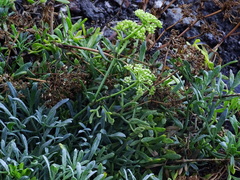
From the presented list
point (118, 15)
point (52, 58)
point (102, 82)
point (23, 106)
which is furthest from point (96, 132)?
point (118, 15)

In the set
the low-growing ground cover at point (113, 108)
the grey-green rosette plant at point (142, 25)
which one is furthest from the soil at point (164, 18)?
the grey-green rosette plant at point (142, 25)

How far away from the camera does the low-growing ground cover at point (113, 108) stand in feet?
6.02

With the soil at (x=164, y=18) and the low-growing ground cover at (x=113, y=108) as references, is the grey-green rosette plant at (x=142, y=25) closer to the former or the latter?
the low-growing ground cover at (x=113, y=108)

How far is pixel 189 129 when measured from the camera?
82.3 inches

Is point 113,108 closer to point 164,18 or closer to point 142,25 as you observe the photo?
point 142,25

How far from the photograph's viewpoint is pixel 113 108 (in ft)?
6.46

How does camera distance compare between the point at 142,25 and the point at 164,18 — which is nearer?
the point at 142,25

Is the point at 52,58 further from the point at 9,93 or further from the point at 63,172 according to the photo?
the point at 63,172

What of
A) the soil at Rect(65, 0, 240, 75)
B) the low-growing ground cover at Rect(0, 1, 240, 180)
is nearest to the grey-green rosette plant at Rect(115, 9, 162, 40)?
the low-growing ground cover at Rect(0, 1, 240, 180)

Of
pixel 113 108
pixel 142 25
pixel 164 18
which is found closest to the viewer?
pixel 142 25

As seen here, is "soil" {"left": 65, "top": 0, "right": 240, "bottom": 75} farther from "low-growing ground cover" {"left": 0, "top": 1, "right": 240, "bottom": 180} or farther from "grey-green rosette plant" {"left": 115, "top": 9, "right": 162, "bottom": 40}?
"grey-green rosette plant" {"left": 115, "top": 9, "right": 162, "bottom": 40}

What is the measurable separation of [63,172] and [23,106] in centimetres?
38

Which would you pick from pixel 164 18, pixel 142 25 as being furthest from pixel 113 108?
pixel 164 18

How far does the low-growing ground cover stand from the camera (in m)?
1.84
